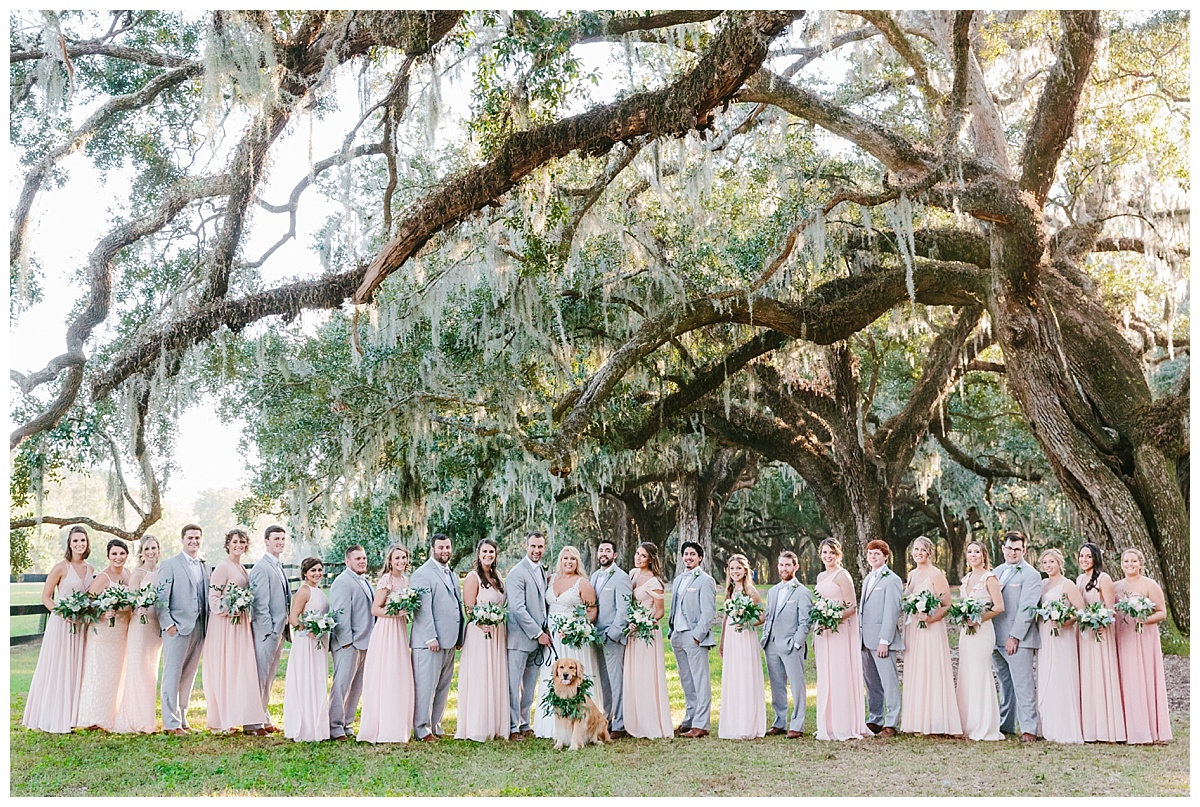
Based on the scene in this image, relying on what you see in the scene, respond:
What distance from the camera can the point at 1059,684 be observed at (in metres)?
7.02

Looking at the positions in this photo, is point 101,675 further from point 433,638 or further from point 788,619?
point 788,619

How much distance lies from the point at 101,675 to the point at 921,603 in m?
5.72

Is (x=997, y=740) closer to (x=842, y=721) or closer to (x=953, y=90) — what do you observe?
(x=842, y=721)

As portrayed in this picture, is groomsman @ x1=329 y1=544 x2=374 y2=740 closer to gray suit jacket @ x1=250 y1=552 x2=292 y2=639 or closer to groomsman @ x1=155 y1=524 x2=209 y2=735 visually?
gray suit jacket @ x1=250 y1=552 x2=292 y2=639

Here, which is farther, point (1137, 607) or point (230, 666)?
point (230, 666)

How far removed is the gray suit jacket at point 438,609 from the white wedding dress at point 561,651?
65cm

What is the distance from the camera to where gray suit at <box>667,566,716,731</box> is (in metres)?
7.43

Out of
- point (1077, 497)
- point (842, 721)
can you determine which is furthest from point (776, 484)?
point (842, 721)

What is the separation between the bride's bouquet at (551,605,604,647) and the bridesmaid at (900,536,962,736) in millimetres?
2193

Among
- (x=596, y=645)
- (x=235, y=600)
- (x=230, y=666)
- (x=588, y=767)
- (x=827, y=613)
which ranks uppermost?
(x=235, y=600)

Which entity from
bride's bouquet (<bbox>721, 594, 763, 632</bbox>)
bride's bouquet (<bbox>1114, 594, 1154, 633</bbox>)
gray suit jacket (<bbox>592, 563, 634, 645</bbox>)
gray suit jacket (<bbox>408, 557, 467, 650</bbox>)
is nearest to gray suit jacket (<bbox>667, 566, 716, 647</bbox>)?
bride's bouquet (<bbox>721, 594, 763, 632</bbox>)

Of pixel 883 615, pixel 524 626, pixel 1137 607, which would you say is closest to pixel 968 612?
pixel 883 615

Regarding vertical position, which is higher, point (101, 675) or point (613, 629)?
point (613, 629)

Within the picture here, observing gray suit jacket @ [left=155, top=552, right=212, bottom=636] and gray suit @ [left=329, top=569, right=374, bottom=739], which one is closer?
gray suit @ [left=329, top=569, right=374, bottom=739]
